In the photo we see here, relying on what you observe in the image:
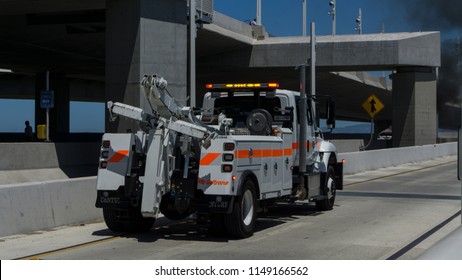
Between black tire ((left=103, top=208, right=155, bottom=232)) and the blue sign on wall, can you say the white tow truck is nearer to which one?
black tire ((left=103, top=208, right=155, bottom=232))

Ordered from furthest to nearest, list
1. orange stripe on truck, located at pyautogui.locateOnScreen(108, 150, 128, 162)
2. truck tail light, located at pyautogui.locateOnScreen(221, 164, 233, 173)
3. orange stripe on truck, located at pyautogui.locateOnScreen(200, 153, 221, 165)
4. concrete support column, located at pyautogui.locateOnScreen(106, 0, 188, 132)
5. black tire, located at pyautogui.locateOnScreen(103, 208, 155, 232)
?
1. concrete support column, located at pyautogui.locateOnScreen(106, 0, 188, 132)
2. black tire, located at pyautogui.locateOnScreen(103, 208, 155, 232)
3. orange stripe on truck, located at pyautogui.locateOnScreen(108, 150, 128, 162)
4. orange stripe on truck, located at pyautogui.locateOnScreen(200, 153, 221, 165)
5. truck tail light, located at pyautogui.locateOnScreen(221, 164, 233, 173)

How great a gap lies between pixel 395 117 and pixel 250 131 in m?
38.9

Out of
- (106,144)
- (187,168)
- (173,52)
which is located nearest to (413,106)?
(173,52)

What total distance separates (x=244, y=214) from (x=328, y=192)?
4.82 meters

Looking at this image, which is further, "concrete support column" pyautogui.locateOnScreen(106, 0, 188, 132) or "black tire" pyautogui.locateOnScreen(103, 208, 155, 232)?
"concrete support column" pyautogui.locateOnScreen(106, 0, 188, 132)

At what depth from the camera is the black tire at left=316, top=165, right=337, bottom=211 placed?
54.4ft

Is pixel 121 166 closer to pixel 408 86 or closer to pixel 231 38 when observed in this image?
pixel 231 38

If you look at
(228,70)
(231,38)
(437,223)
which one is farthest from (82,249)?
(228,70)

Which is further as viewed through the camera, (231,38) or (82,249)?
(231,38)

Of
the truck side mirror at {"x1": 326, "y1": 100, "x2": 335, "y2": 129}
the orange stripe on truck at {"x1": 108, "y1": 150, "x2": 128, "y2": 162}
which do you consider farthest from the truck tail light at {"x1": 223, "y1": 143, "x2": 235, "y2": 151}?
the truck side mirror at {"x1": 326, "y1": 100, "x2": 335, "y2": 129}

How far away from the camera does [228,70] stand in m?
49.3

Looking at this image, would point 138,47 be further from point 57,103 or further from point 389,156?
point 57,103

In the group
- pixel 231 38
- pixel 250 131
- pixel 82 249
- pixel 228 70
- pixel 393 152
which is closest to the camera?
pixel 82 249

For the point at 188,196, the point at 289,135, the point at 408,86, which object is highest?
the point at 408,86
